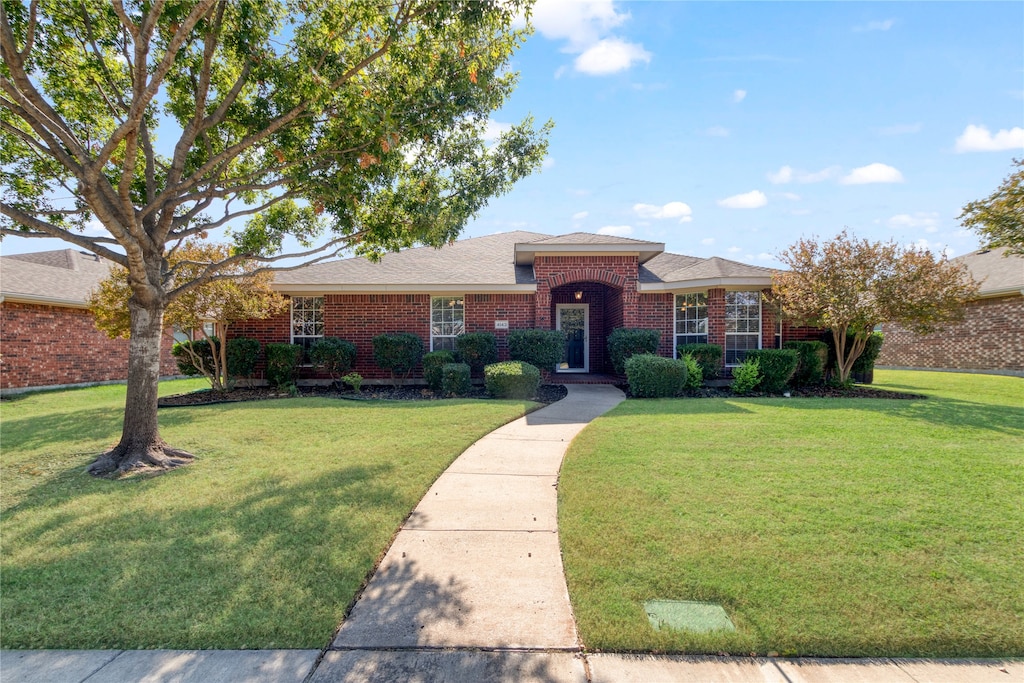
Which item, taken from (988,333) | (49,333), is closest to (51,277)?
(49,333)

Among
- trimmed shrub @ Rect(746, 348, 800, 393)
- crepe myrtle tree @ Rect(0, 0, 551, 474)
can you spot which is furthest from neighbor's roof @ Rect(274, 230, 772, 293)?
crepe myrtle tree @ Rect(0, 0, 551, 474)

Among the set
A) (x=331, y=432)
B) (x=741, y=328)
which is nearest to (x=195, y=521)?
(x=331, y=432)

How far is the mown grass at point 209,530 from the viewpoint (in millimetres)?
2658

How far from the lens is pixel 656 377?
33.7 ft

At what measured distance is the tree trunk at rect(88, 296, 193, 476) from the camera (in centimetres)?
567

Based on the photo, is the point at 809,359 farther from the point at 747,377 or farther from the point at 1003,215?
the point at 1003,215

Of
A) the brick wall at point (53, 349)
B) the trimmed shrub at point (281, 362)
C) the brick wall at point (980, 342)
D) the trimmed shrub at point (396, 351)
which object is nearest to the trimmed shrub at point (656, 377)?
the trimmed shrub at point (396, 351)

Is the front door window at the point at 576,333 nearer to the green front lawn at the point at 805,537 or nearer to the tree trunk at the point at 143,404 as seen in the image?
the green front lawn at the point at 805,537

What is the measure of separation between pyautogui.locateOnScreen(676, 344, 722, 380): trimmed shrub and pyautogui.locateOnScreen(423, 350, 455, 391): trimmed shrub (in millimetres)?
6150

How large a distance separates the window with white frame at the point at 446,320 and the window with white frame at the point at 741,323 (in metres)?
7.39

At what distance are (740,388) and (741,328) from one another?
231 cm

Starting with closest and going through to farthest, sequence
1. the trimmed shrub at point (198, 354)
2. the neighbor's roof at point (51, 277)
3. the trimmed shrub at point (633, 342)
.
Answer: the trimmed shrub at point (198, 354) → the trimmed shrub at point (633, 342) → the neighbor's roof at point (51, 277)

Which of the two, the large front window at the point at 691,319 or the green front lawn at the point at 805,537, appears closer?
the green front lawn at the point at 805,537

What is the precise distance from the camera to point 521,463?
566 cm
